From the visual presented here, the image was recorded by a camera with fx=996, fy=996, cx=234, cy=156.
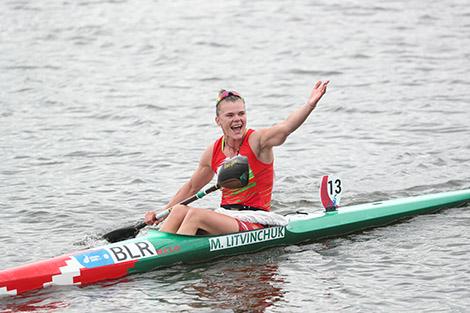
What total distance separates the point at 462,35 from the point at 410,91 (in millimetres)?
5027

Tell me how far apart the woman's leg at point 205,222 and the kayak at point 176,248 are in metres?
0.07

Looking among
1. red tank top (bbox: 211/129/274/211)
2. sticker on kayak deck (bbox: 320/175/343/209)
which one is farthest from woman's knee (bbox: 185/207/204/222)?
sticker on kayak deck (bbox: 320/175/343/209)

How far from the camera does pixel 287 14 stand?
26.0 meters

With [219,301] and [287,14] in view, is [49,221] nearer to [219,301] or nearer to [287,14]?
[219,301]

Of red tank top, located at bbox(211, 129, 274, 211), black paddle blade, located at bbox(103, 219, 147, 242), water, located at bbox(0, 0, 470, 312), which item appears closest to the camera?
water, located at bbox(0, 0, 470, 312)

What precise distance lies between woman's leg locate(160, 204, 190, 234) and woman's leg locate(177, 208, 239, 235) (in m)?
0.05

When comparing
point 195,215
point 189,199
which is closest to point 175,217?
point 195,215

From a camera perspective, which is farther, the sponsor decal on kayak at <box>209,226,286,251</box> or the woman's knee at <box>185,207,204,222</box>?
the sponsor decal on kayak at <box>209,226,286,251</box>

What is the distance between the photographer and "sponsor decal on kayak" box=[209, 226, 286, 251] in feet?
33.0

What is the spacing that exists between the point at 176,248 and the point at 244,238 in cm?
75

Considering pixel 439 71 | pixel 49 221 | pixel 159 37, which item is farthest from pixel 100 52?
pixel 49 221

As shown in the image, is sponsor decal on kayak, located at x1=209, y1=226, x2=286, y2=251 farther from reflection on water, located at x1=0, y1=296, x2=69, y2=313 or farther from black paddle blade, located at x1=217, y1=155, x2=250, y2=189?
reflection on water, located at x1=0, y1=296, x2=69, y2=313

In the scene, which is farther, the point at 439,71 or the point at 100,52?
the point at 100,52

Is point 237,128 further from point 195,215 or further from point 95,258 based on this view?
point 95,258
